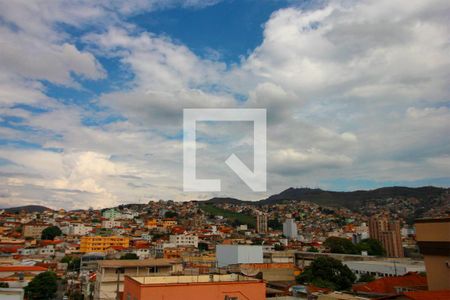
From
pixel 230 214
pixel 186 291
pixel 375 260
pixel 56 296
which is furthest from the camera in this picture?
pixel 230 214

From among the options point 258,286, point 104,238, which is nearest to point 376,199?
point 104,238

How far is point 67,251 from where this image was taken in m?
55.1

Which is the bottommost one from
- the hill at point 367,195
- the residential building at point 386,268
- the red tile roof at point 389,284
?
the residential building at point 386,268

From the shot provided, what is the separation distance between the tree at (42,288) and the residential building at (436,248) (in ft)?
88.4

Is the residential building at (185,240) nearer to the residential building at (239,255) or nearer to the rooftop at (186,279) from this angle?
the residential building at (239,255)

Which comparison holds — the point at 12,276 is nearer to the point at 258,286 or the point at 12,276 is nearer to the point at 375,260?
the point at 258,286

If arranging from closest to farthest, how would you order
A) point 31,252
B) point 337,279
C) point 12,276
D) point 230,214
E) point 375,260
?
point 337,279 → point 12,276 → point 375,260 → point 31,252 → point 230,214

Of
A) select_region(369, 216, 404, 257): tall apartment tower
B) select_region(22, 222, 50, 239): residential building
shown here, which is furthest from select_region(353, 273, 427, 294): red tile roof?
select_region(22, 222, 50, 239): residential building

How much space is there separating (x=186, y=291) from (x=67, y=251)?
5156 cm

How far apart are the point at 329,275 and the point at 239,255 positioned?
12.8 metres

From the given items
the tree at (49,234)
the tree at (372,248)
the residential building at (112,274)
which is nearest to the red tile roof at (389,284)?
the residential building at (112,274)

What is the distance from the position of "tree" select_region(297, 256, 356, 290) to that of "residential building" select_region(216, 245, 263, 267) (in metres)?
10.4

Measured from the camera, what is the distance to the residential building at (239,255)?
124 ft

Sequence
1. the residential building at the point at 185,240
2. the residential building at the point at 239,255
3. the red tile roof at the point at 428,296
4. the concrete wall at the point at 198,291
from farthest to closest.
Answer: the residential building at the point at 185,240
the residential building at the point at 239,255
the concrete wall at the point at 198,291
the red tile roof at the point at 428,296
